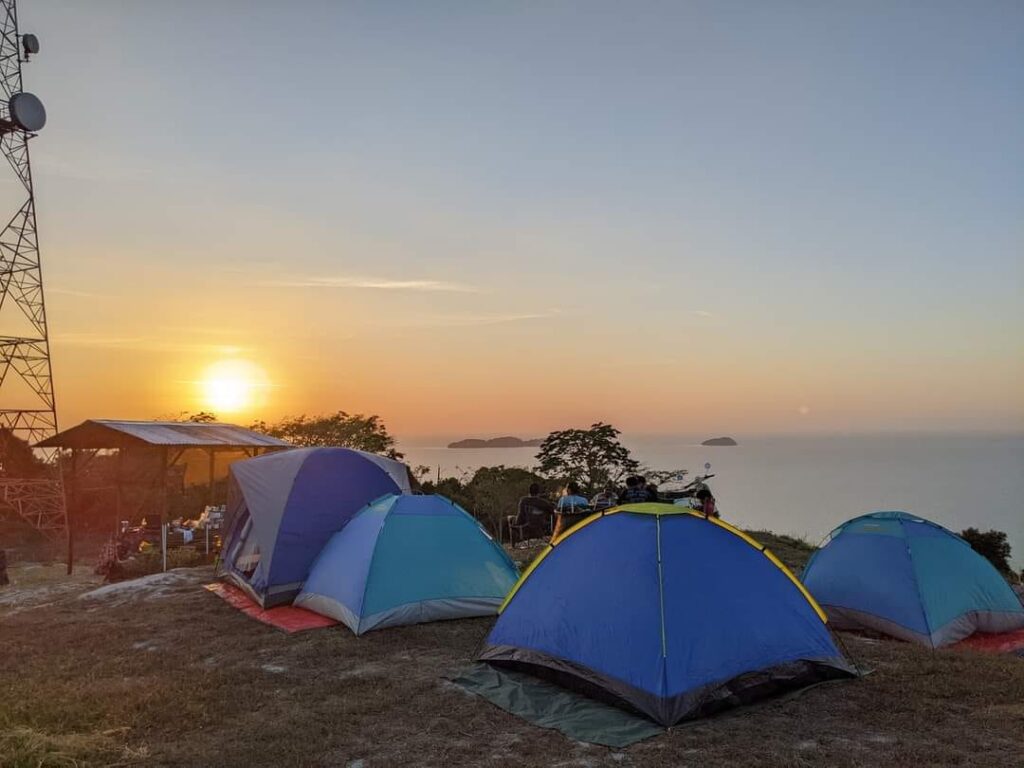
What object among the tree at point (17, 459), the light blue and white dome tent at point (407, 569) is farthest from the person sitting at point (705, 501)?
the tree at point (17, 459)

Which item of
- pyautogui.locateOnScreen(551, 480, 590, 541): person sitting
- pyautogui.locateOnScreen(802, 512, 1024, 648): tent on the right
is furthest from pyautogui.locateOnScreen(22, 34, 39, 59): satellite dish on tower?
pyautogui.locateOnScreen(802, 512, 1024, 648): tent on the right

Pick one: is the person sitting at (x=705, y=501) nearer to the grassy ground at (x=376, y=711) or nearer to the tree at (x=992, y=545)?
the grassy ground at (x=376, y=711)

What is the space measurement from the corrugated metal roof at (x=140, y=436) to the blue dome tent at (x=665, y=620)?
422 inches

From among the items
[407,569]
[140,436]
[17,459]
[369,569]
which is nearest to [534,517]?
[407,569]

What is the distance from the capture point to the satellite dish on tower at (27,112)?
67.6 feet

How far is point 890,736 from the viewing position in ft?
17.2

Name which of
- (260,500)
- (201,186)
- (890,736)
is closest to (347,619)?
(260,500)

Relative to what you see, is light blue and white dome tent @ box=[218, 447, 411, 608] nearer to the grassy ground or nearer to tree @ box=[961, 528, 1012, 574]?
the grassy ground

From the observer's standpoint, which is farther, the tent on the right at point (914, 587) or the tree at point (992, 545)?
the tree at point (992, 545)

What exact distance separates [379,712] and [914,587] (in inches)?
268

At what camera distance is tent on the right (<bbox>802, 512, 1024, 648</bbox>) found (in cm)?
817

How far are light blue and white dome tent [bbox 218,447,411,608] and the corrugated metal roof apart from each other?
154 inches

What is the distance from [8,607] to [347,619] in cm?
692

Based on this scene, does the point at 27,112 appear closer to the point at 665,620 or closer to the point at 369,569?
the point at 369,569
